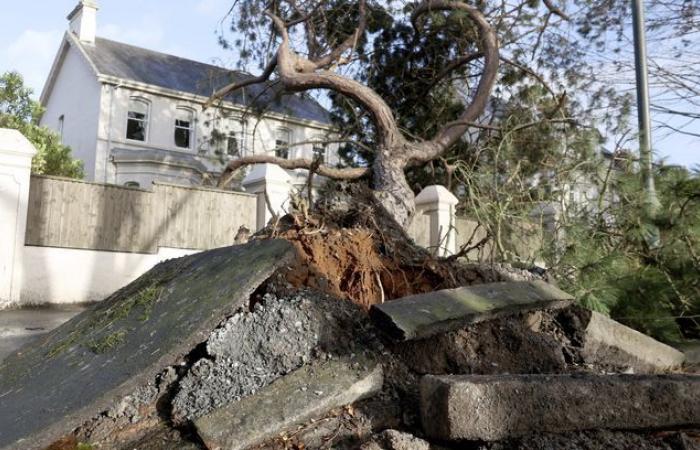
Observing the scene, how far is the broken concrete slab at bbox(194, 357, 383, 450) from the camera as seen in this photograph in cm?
197

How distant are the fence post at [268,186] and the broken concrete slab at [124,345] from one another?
23.0ft

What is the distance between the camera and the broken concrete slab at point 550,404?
1.91 m

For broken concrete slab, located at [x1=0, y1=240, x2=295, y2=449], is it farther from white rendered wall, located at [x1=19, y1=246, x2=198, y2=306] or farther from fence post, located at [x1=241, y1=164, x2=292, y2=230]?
fence post, located at [x1=241, y1=164, x2=292, y2=230]

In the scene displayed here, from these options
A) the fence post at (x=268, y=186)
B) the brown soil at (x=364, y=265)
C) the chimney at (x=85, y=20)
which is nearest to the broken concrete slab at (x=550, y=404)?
the brown soil at (x=364, y=265)

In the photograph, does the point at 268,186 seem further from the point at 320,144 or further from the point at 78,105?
the point at 78,105

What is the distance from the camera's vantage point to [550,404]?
196 centimetres

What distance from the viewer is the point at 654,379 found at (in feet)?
6.79

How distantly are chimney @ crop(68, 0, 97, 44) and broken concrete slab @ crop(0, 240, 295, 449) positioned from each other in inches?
883

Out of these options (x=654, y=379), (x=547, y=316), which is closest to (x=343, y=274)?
(x=547, y=316)

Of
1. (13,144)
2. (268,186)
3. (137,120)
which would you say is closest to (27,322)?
(13,144)

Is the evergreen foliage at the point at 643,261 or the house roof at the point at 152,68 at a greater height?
the house roof at the point at 152,68

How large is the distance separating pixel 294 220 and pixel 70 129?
23.1 meters

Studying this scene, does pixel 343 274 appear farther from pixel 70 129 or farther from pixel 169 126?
pixel 70 129

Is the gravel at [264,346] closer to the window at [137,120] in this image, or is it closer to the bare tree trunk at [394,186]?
the bare tree trunk at [394,186]
